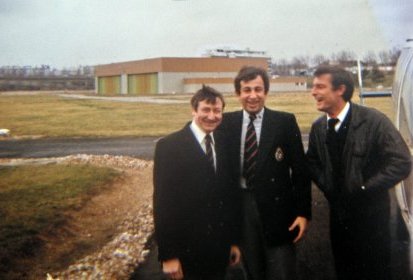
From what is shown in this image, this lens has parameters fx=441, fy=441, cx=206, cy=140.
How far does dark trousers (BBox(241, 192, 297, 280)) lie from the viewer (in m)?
2.33

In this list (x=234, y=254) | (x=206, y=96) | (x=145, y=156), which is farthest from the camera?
(x=145, y=156)

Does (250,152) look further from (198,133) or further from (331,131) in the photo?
(331,131)

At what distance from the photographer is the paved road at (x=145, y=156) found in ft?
9.78

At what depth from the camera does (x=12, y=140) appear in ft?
9.66

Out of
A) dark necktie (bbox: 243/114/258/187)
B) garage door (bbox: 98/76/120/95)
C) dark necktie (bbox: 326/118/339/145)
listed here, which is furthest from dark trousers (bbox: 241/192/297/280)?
garage door (bbox: 98/76/120/95)

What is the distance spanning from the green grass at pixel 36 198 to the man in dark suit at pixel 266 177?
1295 mm

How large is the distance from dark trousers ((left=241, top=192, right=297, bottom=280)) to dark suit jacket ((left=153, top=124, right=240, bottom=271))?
11 cm

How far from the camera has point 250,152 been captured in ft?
7.52

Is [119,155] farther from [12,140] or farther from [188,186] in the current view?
[188,186]

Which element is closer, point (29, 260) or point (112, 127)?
point (29, 260)

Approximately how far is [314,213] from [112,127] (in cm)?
225

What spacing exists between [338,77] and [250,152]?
2.02ft

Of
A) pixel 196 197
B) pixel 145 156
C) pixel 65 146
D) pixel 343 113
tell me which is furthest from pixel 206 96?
pixel 145 156

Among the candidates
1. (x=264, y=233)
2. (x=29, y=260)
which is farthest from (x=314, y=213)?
(x=29, y=260)
